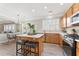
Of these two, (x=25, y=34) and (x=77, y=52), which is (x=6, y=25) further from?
(x=77, y=52)

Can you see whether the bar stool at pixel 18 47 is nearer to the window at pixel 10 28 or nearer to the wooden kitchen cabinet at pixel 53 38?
the window at pixel 10 28

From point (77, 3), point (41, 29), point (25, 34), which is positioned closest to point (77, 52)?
point (41, 29)

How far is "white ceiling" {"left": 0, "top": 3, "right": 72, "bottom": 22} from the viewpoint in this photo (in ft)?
6.69

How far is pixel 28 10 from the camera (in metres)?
2.10

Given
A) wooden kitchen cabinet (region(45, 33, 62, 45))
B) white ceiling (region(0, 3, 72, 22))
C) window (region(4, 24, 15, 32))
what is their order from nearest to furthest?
white ceiling (region(0, 3, 72, 22)), window (region(4, 24, 15, 32)), wooden kitchen cabinet (region(45, 33, 62, 45))

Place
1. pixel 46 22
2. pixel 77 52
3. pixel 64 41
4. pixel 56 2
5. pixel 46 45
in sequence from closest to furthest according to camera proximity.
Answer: pixel 77 52 < pixel 56 2 < pixel 46 22 < pixel 46 45 < pixel 64 41

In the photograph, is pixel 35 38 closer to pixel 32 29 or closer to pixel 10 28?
A: pixel 32 29

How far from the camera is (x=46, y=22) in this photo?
2.16 m

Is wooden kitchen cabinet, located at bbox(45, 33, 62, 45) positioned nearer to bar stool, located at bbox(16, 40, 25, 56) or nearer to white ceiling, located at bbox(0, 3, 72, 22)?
white ceiling, located at bbox(0, 3, 72, 22)

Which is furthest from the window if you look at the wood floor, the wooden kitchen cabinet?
the wooden kitchen cabinet

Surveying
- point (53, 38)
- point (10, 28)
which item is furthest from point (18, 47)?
point (53, 38)

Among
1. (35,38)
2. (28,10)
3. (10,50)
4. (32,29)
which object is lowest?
(10,50)

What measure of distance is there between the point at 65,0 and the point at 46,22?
62cm

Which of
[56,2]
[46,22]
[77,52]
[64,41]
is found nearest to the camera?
[77,52]
